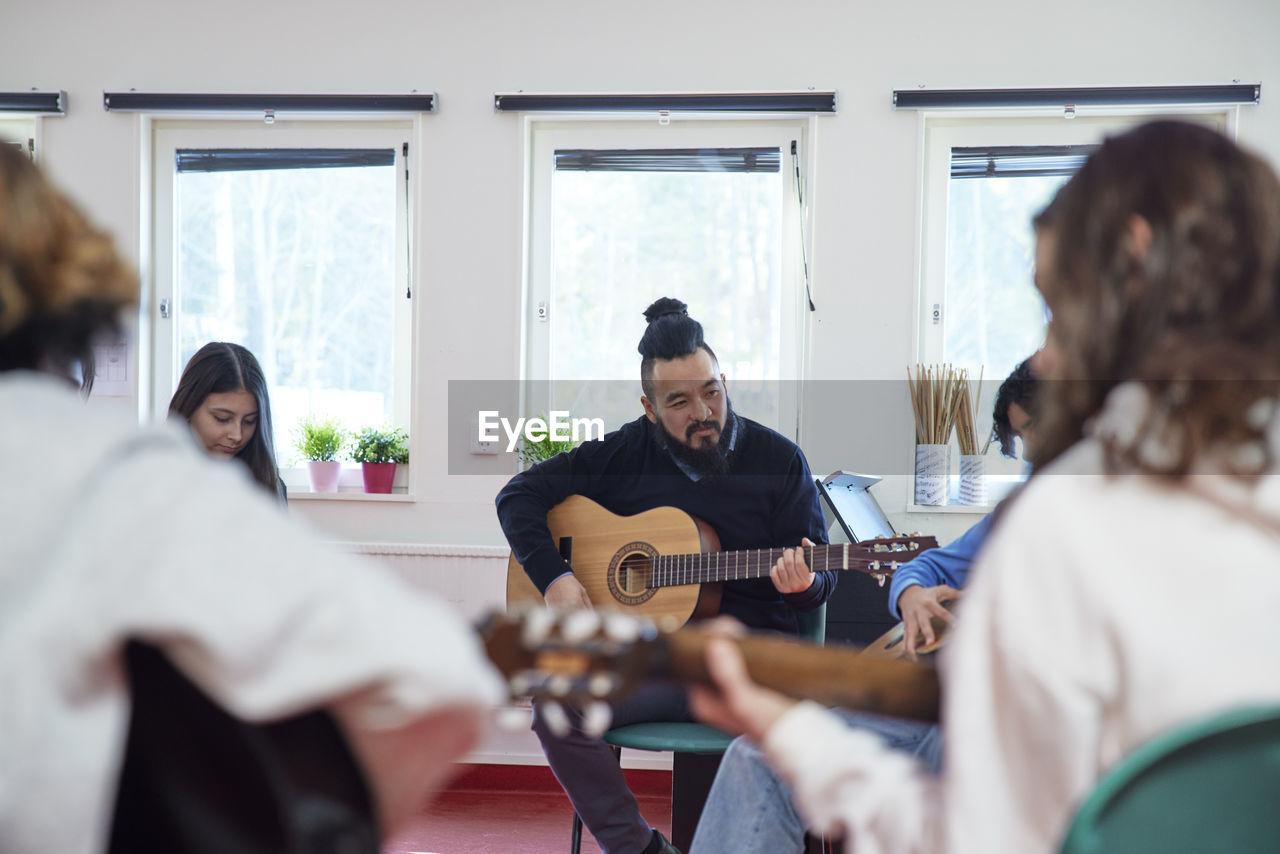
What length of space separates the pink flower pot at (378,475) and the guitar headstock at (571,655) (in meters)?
2.86

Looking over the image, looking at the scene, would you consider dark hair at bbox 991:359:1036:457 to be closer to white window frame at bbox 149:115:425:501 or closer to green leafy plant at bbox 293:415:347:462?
white window frame at bbox 149:115:425:501

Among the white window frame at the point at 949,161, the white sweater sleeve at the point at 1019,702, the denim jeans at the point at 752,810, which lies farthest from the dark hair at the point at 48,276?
the white window frame at the point at 949,161

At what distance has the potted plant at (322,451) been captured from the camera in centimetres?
375

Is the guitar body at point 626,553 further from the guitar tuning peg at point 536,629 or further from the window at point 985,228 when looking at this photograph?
the guitar tuning peg at point 536,629

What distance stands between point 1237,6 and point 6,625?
401cm

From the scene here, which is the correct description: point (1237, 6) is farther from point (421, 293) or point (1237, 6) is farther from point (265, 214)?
point (265, 214)

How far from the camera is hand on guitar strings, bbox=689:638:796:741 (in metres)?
0.97

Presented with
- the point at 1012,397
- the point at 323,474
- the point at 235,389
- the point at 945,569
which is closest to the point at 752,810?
the point at 945,569

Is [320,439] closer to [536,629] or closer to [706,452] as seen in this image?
[706,452]

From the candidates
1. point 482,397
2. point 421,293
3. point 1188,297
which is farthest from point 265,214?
point 1188,297

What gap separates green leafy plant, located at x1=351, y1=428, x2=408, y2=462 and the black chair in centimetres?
309

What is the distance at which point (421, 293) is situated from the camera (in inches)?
145

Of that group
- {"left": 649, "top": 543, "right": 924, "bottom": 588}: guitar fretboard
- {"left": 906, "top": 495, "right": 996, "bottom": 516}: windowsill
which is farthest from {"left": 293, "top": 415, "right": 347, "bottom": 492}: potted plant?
{"left": 906, "top": 495, "right": 996, "bottom": 516}: windowsill

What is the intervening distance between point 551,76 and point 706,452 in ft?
5.53
